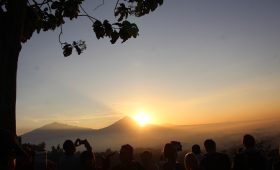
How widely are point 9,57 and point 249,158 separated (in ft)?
20.1

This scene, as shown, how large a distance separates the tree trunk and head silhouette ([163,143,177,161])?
15.1ft

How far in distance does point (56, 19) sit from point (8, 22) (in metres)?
2.17

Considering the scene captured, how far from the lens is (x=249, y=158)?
975 cm

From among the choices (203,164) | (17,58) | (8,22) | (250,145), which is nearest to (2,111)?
(17,58)

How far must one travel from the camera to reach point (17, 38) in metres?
6.39

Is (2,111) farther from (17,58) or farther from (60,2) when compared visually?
(60,2)

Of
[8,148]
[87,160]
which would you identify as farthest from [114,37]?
[8,148]

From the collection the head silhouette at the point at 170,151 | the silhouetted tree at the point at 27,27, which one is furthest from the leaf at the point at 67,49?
the head silhouette at the point at 170,151

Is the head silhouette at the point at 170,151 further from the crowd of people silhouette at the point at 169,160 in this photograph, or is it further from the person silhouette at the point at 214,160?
the person silhouette at the point at 214,160

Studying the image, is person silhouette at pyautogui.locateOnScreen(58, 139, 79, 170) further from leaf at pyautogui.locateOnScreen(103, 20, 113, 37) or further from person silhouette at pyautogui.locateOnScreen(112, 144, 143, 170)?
leaf at pyautogui.locateOnScreen(103, 20, 113, 37)

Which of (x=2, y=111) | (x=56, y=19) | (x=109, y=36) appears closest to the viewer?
(x=2, y=111)

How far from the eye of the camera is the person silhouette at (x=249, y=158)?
9688mm

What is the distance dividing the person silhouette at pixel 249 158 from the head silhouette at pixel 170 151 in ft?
4.85

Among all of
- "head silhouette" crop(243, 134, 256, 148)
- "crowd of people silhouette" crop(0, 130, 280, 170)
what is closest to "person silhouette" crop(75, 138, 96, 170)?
"crowd of people silhouette" crop(0, 130, 280, 170)
